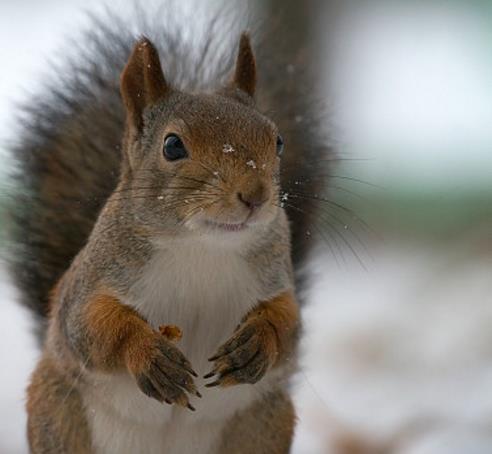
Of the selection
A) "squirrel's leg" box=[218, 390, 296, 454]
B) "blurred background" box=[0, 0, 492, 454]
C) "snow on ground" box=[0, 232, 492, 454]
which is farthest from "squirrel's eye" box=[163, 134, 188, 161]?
"snow on ground" box=[0, 232, 492, 454]

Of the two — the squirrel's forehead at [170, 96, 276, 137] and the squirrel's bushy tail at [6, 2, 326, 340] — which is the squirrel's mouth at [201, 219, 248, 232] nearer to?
the squirrel's forehead at [170, 96, 276, 137]

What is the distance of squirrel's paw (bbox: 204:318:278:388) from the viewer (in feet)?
5.51

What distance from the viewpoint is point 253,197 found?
1.54 metres

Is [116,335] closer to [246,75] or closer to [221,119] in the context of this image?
[221,119]

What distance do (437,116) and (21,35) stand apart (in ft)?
6.58

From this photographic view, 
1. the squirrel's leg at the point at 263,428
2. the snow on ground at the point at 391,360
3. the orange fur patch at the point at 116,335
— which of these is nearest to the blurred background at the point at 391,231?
the snow on ground at the point at 391,360

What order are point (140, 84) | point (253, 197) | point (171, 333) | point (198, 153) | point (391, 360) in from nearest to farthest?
1. point (253, 197)
2. point (198, 153)
3. point (171, 333)
4. point (140, 84)
5. point (391, 360)

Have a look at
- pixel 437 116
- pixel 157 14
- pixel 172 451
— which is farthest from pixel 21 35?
pixel 172 451

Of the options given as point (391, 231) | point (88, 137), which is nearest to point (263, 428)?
point (88, 137)

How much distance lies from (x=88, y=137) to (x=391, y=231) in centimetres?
243

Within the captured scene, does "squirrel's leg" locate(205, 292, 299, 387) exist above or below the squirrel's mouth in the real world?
below

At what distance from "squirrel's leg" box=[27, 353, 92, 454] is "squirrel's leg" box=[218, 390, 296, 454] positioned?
0.28 metres

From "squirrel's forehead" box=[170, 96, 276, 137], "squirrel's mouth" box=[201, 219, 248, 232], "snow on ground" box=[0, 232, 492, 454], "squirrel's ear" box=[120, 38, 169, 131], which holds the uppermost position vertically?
"squirrel's ear" box=[120, 38, 169, 131]

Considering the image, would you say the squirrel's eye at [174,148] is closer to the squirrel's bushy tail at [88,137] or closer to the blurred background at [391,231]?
the blurred background at [391,231]
